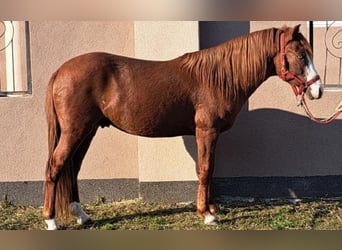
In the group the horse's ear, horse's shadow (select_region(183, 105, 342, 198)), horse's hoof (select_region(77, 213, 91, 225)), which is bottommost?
horse's hoof (select_region(77, 213, 91, 225))

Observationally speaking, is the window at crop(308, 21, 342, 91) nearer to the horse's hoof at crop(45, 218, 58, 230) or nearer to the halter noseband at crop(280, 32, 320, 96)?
the halter noseband at crop(280, 32, 320, 96)

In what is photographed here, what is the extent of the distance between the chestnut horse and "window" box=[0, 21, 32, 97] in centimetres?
103

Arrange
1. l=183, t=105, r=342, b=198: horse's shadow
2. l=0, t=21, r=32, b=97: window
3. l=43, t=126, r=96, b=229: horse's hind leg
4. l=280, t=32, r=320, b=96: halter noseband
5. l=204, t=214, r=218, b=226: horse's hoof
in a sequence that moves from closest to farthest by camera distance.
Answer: l=43, t=126, r=96, b=229: horse's hind leg → l=280, t=32, r=320, b=96: halter noseband → l=204, t=214, r=218, b=226: horse's hoof → l=0, t=21, r=32, b=97: window → l=183, t=105, r=342, b=198: horse's shadow

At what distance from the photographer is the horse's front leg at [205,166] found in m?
3.92

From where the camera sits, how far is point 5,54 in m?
4.66

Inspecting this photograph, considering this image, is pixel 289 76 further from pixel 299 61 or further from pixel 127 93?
pixel 127 93

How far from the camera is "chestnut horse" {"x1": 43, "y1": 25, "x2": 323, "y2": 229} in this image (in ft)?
12.3

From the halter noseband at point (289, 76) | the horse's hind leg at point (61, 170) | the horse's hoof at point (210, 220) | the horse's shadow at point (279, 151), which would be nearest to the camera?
the horse's hind leg at point (61, 170)

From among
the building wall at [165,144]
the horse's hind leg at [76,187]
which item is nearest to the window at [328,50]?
the building wall at [165,144]

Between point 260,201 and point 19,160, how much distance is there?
8.36ft

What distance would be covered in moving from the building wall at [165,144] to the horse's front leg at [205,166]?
0.64 meters

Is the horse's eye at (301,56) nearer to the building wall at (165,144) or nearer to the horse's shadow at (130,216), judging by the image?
the building wall at (165,144)

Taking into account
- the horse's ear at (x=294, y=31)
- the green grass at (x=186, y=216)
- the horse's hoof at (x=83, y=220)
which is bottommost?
the green grass at (x=186, y=216)

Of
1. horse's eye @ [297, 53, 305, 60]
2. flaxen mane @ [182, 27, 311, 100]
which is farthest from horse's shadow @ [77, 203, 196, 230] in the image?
horse's eye @ [297, 53, 305, 60]
